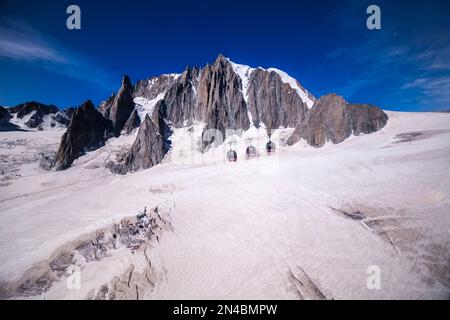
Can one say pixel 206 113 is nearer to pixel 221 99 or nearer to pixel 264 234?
pixel 221 99

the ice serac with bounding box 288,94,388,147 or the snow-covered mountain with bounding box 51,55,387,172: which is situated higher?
the snow-covered mountain with bounding box 51,55,387,172

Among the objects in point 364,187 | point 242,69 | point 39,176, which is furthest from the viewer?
point 242,69

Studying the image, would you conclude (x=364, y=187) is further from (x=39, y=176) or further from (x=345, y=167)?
(x=39, y=176)

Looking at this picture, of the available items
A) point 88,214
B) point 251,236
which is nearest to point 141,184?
point 88,214

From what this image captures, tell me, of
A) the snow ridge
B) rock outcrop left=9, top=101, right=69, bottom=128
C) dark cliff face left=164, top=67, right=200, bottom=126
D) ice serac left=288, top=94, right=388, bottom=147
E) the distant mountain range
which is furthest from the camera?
rock outcrop left=9, top=101, right=69, bottom=128

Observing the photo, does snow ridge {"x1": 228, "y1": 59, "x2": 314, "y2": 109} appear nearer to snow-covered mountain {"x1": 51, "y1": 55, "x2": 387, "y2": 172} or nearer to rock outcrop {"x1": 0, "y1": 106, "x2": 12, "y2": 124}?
snow-covered mountain {"x1": 51, "y1": 55, "x2": 387, "y2": 172}

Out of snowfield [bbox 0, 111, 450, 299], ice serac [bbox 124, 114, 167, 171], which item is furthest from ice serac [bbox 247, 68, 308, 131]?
snowfield [bbox 0, 111, 450, 299]

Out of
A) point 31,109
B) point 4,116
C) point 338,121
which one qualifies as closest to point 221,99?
point 338,121
